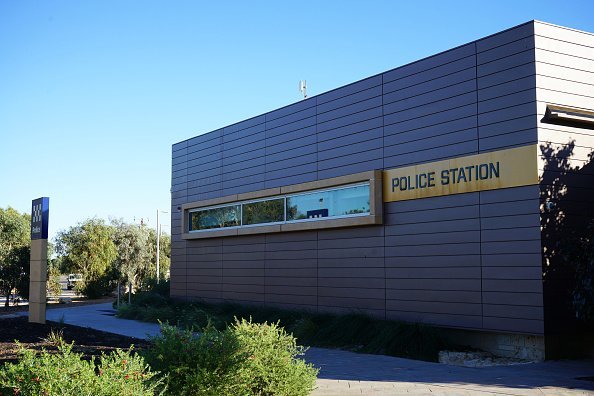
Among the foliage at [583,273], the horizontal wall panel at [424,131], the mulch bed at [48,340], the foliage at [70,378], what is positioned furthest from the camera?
the horizontal wall panel at [424,131]

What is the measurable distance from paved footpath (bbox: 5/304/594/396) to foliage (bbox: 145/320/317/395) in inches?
32.1

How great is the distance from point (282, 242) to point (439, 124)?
572 cm

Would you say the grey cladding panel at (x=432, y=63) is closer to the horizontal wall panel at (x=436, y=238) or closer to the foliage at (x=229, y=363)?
the horizontal wall panel at (x=436, y=238)

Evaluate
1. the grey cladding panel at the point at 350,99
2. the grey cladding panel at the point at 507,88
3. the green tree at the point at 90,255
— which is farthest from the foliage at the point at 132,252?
the grey cladding panel at the point at 507,88

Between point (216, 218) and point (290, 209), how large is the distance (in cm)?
400

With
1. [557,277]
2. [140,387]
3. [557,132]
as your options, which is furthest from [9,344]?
[557,132]

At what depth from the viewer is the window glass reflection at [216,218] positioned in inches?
737

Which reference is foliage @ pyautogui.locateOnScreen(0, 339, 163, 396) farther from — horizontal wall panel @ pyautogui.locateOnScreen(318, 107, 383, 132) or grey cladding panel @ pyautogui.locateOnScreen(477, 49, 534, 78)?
horizontal wall panel @ pyautogui.locateOnScreen(318, 107, 383, 132)

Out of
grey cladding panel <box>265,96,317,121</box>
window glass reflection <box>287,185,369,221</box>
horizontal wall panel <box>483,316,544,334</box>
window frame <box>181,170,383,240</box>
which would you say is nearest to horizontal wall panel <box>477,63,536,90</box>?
window frame <box>181,170,383,240</box>

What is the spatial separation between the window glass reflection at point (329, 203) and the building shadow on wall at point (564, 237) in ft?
13.7

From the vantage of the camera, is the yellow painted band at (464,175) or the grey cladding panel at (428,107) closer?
the yellow painted band at (464,175)

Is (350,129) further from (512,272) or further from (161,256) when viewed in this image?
(161,256)

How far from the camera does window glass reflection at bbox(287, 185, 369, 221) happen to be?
1414 cm

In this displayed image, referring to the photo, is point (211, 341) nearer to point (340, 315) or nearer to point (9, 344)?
point (9, 344)
